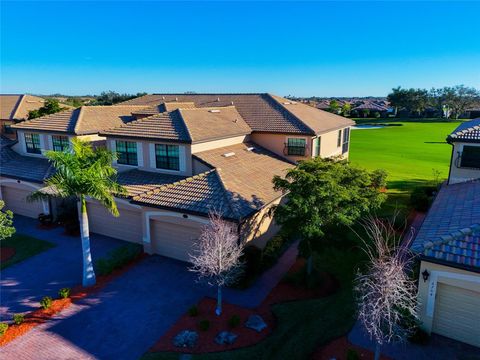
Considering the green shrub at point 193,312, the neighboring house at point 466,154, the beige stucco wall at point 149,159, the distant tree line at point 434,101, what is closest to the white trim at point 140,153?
the beige stucco wall at point 149,159

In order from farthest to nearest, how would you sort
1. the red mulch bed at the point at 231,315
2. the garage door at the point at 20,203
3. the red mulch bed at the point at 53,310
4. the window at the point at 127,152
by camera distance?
the garage door at the point at 20,203 < the window at the point at 127,152 < the red mulch bed at the point at 53,310 < the red mulch bed at the point at 231,315

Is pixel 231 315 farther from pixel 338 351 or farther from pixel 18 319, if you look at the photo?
pixel 18 319

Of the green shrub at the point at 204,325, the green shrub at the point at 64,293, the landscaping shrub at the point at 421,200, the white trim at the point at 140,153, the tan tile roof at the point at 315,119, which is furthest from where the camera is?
the tan tile roof at the point at 315,119

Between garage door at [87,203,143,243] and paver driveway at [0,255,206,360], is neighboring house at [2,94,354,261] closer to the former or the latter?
garage door at [87,203,143,243]

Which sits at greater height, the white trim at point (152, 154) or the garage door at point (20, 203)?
the white trim at point (152, 154)

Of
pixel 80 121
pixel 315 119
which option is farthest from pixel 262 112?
pixel 80 121

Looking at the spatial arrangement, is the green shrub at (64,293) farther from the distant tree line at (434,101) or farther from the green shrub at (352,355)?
the distant tree line at (434,101)
